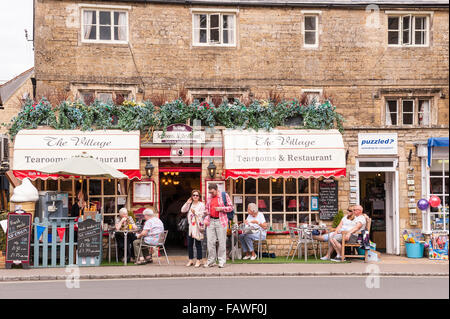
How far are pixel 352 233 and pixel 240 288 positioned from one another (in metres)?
5.20

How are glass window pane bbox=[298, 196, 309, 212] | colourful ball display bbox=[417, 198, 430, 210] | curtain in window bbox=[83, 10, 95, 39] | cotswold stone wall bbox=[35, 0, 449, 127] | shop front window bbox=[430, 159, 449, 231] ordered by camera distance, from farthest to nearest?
1. curtain in window bbox=[83, 10, 95, 39]
2. cotswold stone wall bbox=[35, 0, 449, 127]
3. shop front window bbox=[430, 159, 449, 231]
4. glass window pane bbox=[298, 196, 309, 212]
5. colourful ball display bbox=[417, 198, 430, 210]

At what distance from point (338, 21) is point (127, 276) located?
1097 cm

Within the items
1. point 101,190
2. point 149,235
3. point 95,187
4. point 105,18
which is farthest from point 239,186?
point 105,18

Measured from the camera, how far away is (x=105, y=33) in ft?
58.0

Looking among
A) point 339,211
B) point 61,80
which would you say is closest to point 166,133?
point 61,80

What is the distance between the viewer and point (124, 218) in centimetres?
1442

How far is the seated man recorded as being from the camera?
14.6 metres

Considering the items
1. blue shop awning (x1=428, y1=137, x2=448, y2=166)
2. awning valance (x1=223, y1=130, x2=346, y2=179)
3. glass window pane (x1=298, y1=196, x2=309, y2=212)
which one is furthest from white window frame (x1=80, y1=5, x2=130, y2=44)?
blue shop awning (x1=428, y1=137, x2=448, y2=166)

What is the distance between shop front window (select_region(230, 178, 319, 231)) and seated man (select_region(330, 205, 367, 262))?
1.62m

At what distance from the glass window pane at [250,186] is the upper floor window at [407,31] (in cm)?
675

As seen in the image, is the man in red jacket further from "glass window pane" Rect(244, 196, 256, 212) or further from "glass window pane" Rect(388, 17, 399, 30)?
"glass window pane" Rect(388, 17, 399, 30)

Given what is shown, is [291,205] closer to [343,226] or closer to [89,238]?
[343,226]

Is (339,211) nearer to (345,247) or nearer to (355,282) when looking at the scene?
(345,247)

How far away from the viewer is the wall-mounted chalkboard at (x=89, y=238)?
Result: 13844 mm
